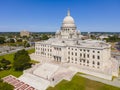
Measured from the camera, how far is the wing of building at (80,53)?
54906mm

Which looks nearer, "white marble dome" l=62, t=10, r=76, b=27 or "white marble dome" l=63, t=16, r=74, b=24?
"white marble dome" l=62, t=10, r=76, b=27

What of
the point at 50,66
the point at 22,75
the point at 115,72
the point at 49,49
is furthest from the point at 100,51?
the point at 22,75

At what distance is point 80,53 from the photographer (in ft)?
201

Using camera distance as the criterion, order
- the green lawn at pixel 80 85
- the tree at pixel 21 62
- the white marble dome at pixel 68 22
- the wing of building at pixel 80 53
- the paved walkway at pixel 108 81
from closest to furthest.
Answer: the green lawn at pixel 80 85 < the paved walkway at pixel 108 81 < the wing of building at pixel 80 53 < the tree at pixel 21 62 < the white marble dome at pixel 68 22

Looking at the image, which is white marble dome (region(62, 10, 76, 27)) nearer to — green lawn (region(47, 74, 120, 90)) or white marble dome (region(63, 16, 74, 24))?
white marble dome (region(63, 16, 74, 24))

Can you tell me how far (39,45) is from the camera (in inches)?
3123

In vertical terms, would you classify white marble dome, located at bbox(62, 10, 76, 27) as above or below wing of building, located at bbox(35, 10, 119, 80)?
above

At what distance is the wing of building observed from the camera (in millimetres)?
54906

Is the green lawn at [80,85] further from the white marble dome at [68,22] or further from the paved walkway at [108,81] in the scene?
the white marble dome at [68,22]

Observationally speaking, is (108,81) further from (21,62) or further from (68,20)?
(68,20)

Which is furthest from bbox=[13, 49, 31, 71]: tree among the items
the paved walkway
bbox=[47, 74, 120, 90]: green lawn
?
the paved walkway

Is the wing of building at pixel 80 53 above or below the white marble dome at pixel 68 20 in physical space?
below

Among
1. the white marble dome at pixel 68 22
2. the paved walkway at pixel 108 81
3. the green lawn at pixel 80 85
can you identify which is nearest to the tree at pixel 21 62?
the green lawn at pixel 80 85

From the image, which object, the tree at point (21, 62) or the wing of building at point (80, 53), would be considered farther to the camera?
the tree at point (21, 62)
